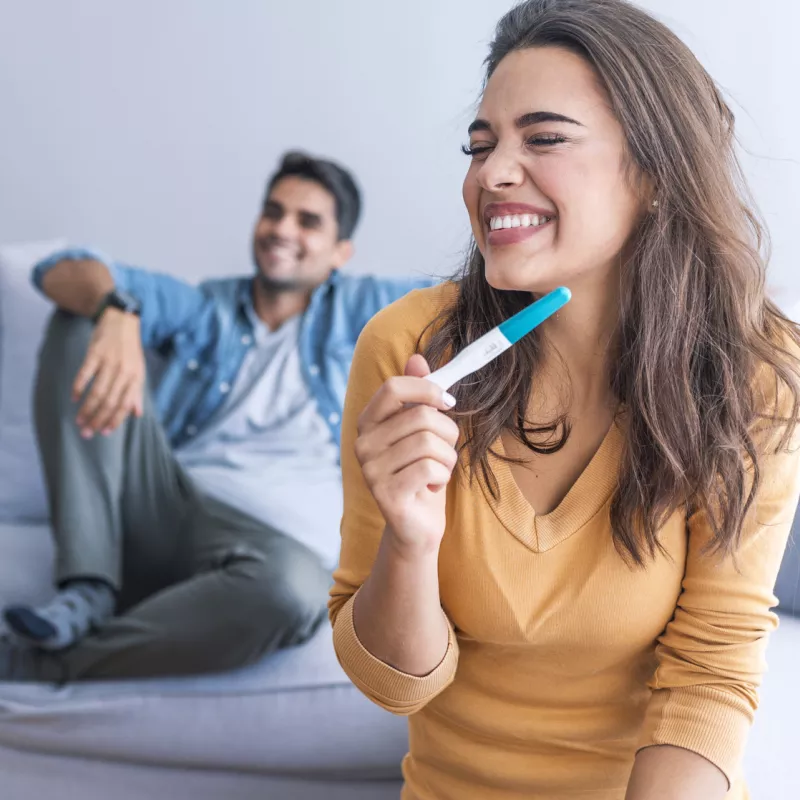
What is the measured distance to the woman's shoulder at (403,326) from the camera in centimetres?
80

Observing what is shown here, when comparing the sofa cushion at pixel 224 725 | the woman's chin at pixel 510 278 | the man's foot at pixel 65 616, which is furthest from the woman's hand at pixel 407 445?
the man's foot at pixel 65 616

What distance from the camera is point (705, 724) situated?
740 millimetres

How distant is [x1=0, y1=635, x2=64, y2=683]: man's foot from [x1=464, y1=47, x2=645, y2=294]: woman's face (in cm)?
93

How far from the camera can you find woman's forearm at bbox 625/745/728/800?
712 mm

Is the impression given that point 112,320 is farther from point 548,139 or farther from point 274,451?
point 548,139

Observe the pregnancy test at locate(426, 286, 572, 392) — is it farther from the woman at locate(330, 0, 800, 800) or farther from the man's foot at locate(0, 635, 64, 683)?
the man's foot at locate(0, 635, 64, 683)

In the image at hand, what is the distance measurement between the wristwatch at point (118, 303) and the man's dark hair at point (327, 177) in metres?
0.42

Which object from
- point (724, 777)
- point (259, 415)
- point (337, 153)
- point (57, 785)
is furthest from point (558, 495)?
point (337, 153)

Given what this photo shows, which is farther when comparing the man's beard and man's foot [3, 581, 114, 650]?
the man's beard

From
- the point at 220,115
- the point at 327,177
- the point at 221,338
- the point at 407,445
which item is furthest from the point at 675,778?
the point at 220,115

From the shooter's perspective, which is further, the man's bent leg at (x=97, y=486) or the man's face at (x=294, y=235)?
the man's face at (x=294, y=235)

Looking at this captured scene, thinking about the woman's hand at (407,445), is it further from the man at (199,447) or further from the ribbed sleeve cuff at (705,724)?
the man at (199,447)

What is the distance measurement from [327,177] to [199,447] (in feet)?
1.90

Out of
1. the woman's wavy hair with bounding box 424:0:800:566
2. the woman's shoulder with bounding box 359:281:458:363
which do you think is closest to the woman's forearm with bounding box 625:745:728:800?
the woman's wavy hair with bounding box 424:0:800:566
